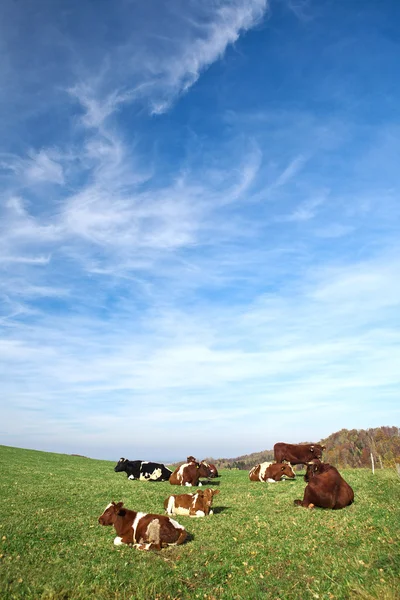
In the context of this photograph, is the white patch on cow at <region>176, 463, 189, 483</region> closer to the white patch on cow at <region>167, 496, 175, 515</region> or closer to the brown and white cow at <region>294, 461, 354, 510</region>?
the white patch on cow at <region>167, 496, 175, 515</region>

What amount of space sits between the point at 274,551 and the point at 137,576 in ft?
10.7

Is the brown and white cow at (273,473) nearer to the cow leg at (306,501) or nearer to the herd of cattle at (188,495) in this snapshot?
the herd of cattle at (188,495)

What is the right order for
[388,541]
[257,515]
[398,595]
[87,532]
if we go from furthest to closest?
[257,515], [87,532], [388,541], [398,595]

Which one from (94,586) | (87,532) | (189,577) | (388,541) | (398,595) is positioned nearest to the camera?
(398,595)

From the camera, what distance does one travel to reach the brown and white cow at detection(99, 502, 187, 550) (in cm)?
1000

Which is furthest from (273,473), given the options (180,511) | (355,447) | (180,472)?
(355,447)

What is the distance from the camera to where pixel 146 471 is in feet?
75.3

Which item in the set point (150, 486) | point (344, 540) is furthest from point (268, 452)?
point (344, 540)

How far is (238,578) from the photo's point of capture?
8.16m

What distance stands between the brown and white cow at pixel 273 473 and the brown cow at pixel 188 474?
8.07 ft

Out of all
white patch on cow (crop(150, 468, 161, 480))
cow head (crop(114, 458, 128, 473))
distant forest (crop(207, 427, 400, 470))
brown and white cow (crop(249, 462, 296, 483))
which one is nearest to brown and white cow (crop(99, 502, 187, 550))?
brown and white cow (crop(249, 462, 296, 483))

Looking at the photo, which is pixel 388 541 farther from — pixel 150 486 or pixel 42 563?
pixel 150 486

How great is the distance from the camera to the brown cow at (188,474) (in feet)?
67.0

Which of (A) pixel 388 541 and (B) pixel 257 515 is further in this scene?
(B) pixel 257 515
